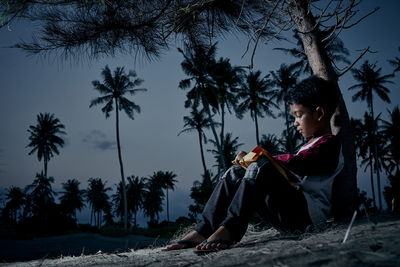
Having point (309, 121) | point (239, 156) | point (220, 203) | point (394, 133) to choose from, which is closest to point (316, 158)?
point (309, 121)

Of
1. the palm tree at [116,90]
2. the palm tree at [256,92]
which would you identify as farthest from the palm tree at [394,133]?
the palm tree at [116,90]

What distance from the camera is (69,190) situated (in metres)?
43.5

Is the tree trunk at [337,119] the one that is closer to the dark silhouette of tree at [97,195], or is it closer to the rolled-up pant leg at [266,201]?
the rolled-up pant leg at [266,201]

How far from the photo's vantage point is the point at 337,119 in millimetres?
2330

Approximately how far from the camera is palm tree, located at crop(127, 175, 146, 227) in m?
42.8

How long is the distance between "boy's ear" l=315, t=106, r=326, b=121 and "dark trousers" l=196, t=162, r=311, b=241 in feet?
1.83

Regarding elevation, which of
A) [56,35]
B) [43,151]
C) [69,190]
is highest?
[43,151]

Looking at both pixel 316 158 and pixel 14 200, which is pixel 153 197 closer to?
pixel 14 200

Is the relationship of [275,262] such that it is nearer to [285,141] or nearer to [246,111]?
[246,111]

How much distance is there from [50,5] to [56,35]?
1.07ft

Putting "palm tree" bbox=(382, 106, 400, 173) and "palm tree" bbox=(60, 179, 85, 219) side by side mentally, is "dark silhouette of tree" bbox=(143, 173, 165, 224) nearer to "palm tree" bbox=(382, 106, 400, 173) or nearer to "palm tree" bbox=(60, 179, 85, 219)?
"palm tree" bbox=(60, 179, 85, 219)

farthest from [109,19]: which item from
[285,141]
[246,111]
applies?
[285,141]

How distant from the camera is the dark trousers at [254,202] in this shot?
57.1 inches

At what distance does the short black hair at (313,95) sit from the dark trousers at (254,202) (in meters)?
0.59
